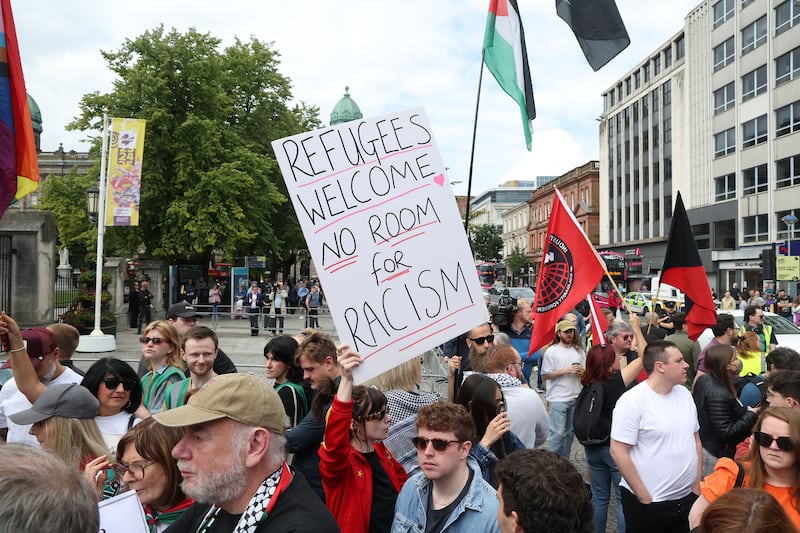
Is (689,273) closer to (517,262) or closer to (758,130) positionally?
(758,130)

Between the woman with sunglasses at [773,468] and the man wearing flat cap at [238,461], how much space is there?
1997 millimetres

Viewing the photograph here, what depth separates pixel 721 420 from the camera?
180 inches

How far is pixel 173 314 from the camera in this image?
22.1 feet

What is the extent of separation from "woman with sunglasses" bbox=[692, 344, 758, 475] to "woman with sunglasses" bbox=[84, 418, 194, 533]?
12.6ft

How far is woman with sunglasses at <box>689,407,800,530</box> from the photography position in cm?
290

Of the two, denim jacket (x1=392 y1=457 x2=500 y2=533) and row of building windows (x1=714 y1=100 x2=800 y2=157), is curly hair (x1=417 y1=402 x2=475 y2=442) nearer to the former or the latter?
denim jacket (x1=392 y1=457 x2=500 y2=533)

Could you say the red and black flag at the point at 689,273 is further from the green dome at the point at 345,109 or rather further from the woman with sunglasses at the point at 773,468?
the green dome at the point at 345,109

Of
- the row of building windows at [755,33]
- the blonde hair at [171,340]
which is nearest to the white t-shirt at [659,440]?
the blonde hair at [171,340]

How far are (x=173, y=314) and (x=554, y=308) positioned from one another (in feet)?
13.4

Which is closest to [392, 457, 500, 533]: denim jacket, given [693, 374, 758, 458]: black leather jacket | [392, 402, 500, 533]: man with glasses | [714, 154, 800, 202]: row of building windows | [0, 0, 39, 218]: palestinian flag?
[392, 402, 500, 533]: man with glasses

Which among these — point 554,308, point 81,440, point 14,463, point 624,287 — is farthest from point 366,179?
point 624,287

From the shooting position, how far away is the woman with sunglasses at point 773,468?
2902mm

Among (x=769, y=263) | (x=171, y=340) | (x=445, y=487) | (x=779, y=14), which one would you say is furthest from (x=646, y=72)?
(x=445, y=487)

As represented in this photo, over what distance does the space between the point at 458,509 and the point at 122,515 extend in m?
1.37
